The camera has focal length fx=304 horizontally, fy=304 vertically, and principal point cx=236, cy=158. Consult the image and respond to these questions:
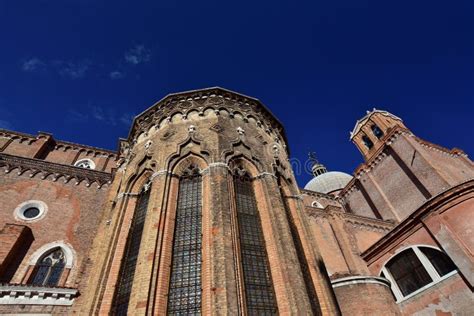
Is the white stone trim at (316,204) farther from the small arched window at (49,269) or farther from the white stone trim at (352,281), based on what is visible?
the small arched window at (49,269)

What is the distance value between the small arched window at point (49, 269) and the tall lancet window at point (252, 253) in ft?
24.0

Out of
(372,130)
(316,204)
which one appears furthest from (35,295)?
(372,130)

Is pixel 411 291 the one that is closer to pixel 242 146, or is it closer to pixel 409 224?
pixel 409 224

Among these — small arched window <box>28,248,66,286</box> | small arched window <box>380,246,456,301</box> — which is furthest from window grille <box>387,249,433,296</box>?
small arched window <box>28,248,66,286</box>

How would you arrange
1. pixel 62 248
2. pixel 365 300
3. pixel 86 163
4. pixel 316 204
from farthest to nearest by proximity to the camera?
pixel 316 204 < pixel 86 163 < pixel 62 248 < pixel 365 300

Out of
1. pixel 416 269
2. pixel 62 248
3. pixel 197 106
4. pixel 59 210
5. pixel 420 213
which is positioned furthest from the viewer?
pixel 416 269

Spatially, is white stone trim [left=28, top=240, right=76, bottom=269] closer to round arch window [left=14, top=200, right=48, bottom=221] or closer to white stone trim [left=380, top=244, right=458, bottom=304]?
round arch window [left=14, top=200, right=48, bottom=221]

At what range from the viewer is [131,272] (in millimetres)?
9430

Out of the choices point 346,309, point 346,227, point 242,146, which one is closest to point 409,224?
point 346,227

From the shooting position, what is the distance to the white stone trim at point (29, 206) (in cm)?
1288

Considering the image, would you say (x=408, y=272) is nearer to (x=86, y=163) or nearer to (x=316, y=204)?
(x=316, y=204)

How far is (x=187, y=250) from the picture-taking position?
9.37 meters

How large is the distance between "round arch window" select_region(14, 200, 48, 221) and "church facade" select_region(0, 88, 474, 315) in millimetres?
60

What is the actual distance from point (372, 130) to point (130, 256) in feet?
92.8
